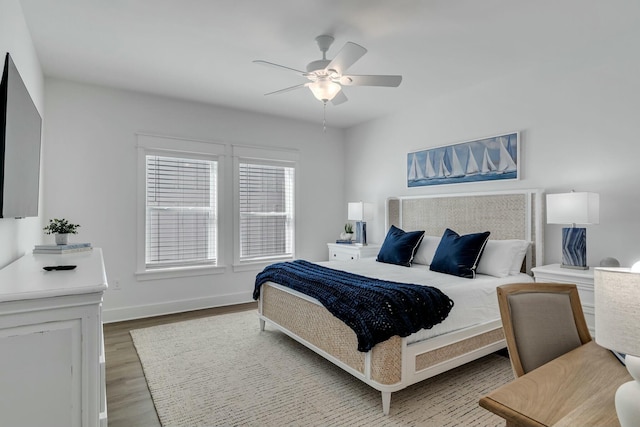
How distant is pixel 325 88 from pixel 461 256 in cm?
193

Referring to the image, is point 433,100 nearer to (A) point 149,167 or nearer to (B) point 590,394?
(A) point 149,167

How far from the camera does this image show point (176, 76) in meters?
3.67

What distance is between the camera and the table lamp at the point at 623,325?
77 centimetres

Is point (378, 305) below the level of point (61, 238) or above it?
below

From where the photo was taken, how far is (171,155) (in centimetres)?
440

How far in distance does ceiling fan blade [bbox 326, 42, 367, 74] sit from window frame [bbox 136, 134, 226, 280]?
2.55 m

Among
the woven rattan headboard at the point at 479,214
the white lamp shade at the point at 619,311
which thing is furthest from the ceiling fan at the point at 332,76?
the white lamp shade at the point at 619,311

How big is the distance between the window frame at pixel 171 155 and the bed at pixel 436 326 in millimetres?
1328

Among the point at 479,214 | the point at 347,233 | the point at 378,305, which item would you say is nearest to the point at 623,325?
the point at 378,305

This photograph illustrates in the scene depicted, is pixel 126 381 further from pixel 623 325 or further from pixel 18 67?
pixel 623 325

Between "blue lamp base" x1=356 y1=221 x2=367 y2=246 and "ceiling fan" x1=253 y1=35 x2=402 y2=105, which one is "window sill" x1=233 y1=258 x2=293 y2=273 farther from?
"ceiling fan" x1=253 y1=35 x2=402 y2=105

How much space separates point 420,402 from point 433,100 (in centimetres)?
347

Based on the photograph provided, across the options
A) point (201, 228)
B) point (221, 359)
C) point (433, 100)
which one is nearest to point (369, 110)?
point (433, 100)

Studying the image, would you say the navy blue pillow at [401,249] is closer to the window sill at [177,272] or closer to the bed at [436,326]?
the bed at [436,326]
